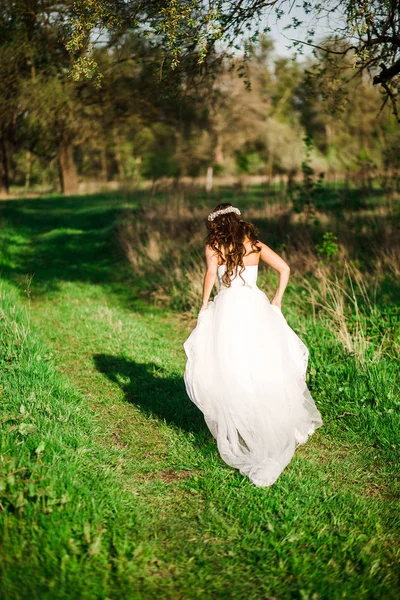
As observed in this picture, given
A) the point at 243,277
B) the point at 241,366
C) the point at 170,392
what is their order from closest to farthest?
the point at 241,366 → the point at 243,277 → the point at 170,392

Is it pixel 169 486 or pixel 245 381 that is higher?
pixel 245 381

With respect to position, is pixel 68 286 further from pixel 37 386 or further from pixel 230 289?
pixel 230 289

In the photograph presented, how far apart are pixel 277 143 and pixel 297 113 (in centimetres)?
1328

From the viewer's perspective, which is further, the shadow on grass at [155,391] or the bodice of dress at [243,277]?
the shadow on grass at [155,391]

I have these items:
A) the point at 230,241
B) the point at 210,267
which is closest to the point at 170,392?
the point at 210,267

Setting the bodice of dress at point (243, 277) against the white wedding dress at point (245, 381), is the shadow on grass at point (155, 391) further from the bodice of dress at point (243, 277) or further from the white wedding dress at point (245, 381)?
the bodice of dress at point (243, 277)

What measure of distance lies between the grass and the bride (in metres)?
0.25

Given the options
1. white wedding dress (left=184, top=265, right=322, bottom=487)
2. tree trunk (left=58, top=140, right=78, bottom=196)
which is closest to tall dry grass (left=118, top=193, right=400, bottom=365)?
white wedding dress (left=184, top=265, right=322, bottom=487)

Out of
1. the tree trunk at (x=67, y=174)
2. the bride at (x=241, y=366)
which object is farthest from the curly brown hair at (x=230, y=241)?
the tree trunk at (x=67, y=174)

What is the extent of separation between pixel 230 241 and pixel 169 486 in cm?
209

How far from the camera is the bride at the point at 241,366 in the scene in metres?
4.49

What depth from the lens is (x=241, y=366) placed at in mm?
4508

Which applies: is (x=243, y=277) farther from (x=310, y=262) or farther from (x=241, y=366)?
(x=310, y=262)

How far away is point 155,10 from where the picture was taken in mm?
7414
